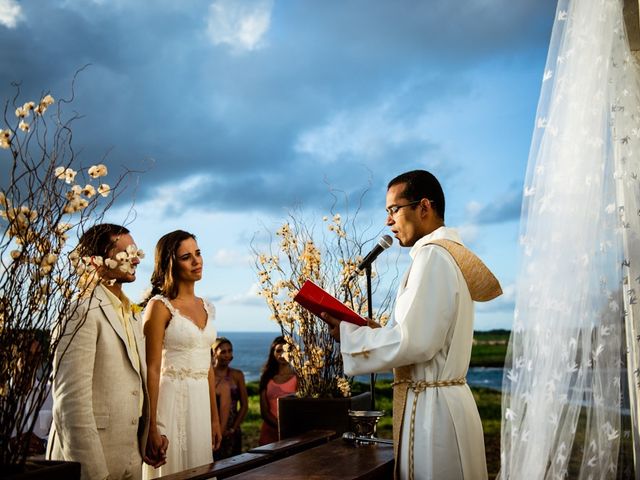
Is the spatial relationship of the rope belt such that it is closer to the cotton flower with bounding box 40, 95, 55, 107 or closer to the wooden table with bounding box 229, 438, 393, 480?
the wooden table with bounding box 229, 438, 393, 480

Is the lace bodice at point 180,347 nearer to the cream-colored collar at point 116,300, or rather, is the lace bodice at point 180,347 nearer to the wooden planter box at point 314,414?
the cream-colored collar at point 116,300

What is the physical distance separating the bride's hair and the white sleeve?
4.25 feet

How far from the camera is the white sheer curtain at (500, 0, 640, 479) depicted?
2.38 meters

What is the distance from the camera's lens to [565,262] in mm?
2453

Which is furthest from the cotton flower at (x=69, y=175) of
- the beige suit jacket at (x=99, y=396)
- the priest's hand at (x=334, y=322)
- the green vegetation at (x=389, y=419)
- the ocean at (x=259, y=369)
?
the ocean at (x=259, y=369)

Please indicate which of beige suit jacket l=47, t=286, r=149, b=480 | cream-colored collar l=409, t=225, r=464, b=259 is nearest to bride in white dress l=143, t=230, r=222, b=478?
beige suit jacket l=47, t=286, r=149, b=480

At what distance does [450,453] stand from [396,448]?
0.22 metres

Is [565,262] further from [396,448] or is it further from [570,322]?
[396,448]

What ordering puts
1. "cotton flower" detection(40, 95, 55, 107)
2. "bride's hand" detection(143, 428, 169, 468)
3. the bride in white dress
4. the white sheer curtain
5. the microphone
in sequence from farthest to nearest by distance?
the bride in white dress
"bride's hand" detection(143, 428, 169, 468)
the microphone
the white sheer curtain
"cotton flower" detection(40, 95, 55, 107)

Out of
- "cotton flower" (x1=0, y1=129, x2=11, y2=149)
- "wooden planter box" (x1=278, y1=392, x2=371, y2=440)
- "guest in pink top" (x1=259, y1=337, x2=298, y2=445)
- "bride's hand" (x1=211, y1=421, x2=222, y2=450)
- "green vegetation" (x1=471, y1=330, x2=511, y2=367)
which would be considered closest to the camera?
"cotton flower" (x1=0, y1=129, x2=11, y2=149)

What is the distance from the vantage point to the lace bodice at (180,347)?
3.38 metres

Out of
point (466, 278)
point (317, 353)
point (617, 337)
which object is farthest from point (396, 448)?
point (317, 353)

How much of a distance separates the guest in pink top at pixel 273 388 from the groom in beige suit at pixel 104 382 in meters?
2.99

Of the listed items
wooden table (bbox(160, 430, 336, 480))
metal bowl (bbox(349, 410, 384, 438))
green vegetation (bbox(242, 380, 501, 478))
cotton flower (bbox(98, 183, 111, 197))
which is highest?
cotton flower (bbox(98, 183, 111, 197))
